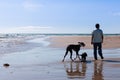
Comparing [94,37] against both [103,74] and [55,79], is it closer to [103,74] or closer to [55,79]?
[103,74]

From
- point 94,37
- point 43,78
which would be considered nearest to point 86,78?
point 43,78

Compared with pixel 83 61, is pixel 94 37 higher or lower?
higher

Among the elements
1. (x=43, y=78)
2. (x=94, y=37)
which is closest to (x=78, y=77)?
(x=43, y=78)

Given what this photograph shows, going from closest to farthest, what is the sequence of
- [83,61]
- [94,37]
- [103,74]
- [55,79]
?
[55,79]
[103,74]
[83,61]
[94,37]

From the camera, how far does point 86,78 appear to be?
34.2ft

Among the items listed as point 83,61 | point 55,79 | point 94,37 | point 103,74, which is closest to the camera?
point 55,79

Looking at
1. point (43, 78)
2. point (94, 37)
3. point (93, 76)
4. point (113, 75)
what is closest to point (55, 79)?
point (43, 78)

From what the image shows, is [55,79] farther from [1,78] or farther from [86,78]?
[1,78]

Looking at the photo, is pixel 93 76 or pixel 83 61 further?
pixel 83 61

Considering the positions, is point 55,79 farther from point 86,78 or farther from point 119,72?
point 119,72

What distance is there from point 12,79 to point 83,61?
20.2ft

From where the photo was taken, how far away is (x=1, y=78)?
1066cm

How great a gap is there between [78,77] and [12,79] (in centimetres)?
210

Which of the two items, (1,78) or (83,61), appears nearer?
(1,78)
